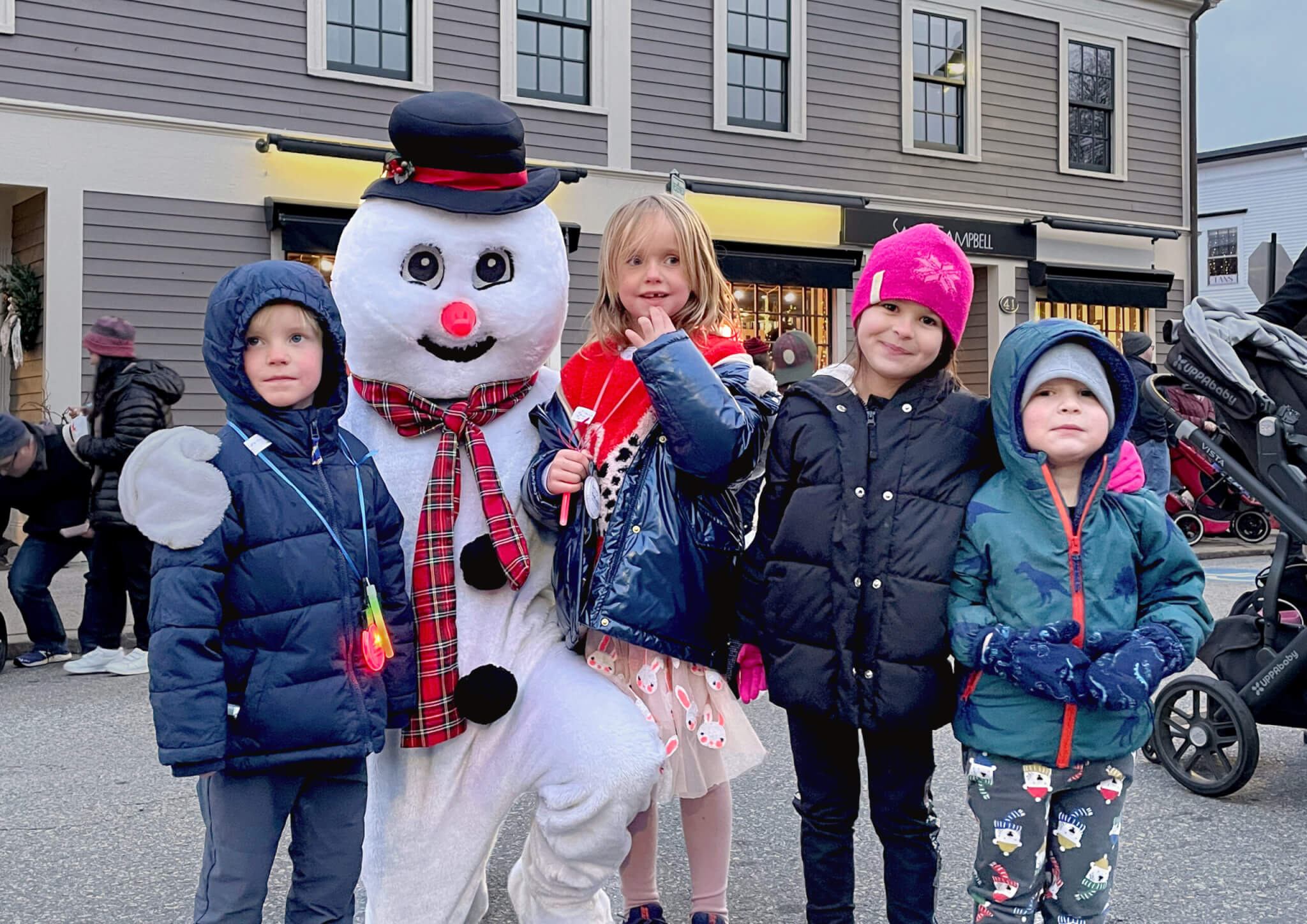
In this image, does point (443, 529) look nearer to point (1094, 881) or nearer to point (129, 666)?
point (1094, 881)

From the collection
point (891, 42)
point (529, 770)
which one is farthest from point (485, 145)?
point (891, 42)

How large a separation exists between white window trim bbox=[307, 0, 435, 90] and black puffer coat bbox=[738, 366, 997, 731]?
9.54 meters

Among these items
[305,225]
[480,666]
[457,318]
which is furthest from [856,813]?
[305,225]

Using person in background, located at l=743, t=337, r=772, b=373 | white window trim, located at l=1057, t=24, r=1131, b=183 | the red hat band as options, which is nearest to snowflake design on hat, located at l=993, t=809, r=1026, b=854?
the red hat band

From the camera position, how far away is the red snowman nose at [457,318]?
293 centimetres

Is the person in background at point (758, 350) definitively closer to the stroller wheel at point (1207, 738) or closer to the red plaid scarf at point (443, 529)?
the stroller wheel at point (1207, 738)

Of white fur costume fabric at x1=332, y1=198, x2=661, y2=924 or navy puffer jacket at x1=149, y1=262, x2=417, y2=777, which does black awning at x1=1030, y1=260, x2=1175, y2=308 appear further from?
navy puffer jacket at x1=149, y1=262, x2=417, y2=777

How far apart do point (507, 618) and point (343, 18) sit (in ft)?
32.5

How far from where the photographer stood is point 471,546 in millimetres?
2934

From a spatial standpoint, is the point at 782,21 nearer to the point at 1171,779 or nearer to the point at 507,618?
the point at 1171,779

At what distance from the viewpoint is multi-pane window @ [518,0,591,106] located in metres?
12.3

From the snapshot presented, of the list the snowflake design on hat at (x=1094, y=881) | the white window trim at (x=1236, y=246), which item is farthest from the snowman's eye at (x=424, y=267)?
the white window trim at (x=1236, y=246)

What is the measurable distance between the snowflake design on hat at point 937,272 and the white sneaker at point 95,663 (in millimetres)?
5824

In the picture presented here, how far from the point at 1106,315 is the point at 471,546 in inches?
614
